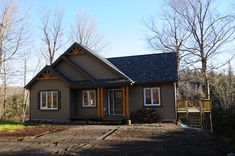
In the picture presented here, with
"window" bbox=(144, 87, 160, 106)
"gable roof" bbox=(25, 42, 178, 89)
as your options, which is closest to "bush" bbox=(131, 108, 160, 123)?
"window" bbox=(144, 87, 160, 106)

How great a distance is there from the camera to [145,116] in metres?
20.7

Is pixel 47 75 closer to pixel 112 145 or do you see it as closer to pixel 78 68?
pixel 78 68

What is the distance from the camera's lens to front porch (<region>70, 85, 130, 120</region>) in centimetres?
2175

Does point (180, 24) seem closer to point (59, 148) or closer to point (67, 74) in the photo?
point (67, 74)

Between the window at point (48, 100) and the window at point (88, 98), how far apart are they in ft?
7.46

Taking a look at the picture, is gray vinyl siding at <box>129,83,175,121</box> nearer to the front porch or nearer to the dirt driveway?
the front porch

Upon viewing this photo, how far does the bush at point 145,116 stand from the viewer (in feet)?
67.3

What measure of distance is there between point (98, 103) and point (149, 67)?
16.9ft

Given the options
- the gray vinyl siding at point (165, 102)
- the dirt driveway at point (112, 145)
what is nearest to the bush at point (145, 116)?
the gray vinyl siding at point (165, 102)

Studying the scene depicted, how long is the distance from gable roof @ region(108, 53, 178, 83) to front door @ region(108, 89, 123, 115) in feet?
5.92

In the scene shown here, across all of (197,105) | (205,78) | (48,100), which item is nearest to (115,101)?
(48,100)

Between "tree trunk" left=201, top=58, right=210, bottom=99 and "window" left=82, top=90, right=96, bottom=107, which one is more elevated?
"tree trunk" left=201, top=58, right=210, bottom=99

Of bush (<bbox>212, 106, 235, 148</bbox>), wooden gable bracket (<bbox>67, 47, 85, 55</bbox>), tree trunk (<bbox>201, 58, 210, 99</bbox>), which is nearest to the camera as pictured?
wooden gable bracket (<bbox>67, 47, 85, 55</bbox>)

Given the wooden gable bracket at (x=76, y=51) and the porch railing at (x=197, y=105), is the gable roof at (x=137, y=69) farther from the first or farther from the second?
the porch railing at (x=197, y=105)
